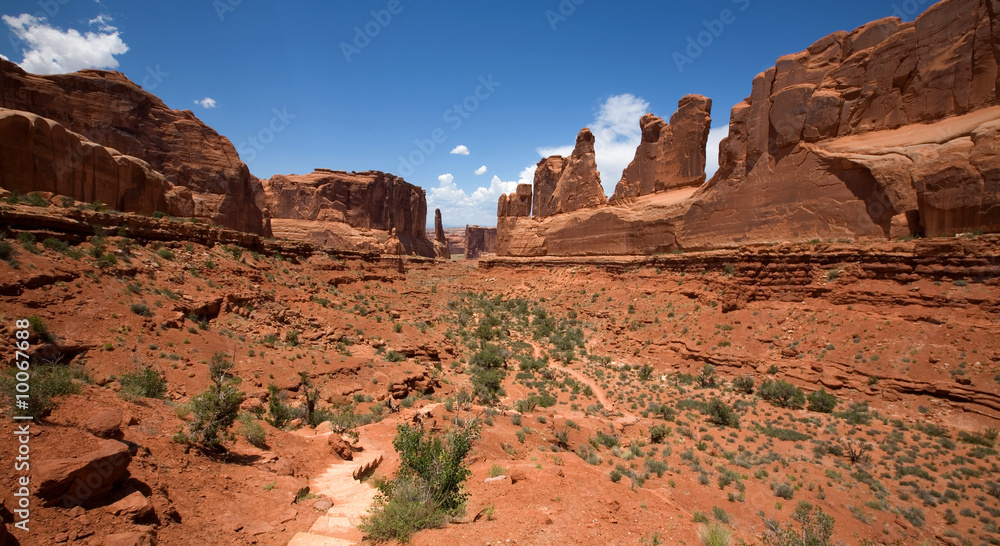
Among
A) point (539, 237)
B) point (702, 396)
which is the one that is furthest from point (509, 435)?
point (539, 237)

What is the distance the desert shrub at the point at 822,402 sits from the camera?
14.1 meters

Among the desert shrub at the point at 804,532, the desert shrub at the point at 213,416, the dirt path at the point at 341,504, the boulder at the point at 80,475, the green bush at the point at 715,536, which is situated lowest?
the desert shrub at the point at 804,532

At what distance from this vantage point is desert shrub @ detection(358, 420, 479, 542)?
18.9ft

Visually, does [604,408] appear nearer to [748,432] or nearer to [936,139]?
[748,432]

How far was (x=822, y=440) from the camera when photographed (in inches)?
473

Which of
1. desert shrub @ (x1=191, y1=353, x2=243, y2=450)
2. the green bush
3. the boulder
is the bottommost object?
the green bush

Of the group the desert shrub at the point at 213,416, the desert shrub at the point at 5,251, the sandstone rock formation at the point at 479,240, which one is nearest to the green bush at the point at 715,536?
the desert shrub at the point at 213,416

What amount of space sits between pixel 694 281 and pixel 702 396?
10520 millimetres

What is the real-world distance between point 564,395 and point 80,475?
48.7 ft

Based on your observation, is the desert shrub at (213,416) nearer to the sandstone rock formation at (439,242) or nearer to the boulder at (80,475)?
the boulder at (80,475)

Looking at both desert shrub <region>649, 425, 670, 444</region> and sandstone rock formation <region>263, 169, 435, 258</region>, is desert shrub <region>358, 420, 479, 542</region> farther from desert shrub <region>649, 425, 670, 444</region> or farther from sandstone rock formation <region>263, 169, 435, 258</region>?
sandstone rock formation <region>263, 169, 435, 258</region>

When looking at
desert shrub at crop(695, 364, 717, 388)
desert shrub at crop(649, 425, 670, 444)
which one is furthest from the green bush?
desert shrub at crop(695, 364, 717, 388)

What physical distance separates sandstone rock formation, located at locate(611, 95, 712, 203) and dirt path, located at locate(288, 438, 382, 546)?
1170 inches

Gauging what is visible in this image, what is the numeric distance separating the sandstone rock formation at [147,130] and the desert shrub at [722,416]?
94.9 feet
